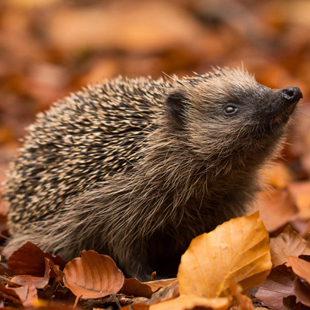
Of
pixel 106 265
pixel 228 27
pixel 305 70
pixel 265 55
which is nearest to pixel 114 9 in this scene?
pixel 228 27

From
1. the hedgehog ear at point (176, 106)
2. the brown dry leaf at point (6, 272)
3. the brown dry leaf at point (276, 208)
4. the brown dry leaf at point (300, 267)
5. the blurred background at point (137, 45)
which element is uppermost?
the blurred background at point (137, 45)

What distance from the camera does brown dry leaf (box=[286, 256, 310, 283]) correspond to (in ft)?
10.4

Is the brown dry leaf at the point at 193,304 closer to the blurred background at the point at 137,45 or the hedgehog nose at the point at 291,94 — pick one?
the hedgehog nose at the point at 291,94

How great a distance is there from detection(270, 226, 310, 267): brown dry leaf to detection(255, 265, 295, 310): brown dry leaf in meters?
0.24

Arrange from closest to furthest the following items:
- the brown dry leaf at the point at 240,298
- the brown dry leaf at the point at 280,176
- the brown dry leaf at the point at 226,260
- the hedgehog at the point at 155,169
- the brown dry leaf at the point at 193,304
A: the brown dry leaf at the point at 193,304
the brown dry leaf at the point at 240,298
the brown dry leaf at the point at 226,260
the hedgehog at the point at 155,169
the brown dry leaf at the point at 280,176

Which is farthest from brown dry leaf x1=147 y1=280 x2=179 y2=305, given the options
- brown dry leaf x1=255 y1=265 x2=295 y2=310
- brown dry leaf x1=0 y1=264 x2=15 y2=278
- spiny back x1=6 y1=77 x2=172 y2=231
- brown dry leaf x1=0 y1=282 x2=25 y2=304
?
spiny back x1=6 y1=77 x2=172 y2=231

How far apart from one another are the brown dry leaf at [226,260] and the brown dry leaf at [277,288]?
0.38m

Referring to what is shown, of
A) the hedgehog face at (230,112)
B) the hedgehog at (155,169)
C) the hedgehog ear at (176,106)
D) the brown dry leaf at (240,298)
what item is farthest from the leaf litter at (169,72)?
the hedgehog ear at (176,106)

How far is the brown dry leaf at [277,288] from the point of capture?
3449mm

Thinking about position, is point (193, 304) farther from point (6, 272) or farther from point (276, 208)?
point (276, 208)

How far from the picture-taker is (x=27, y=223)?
5121 mm

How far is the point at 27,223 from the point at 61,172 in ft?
2.39

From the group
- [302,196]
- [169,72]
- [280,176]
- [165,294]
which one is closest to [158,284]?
[165,294]

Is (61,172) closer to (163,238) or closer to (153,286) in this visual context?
(163,238)
